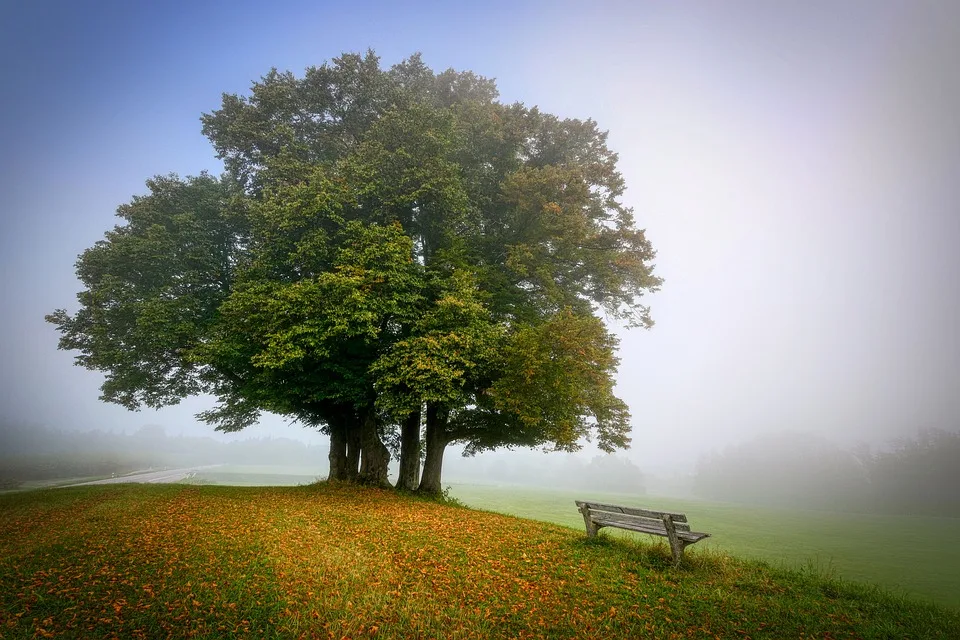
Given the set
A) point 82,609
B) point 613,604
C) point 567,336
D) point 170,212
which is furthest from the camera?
point 170,212

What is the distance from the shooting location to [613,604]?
666 centimetres

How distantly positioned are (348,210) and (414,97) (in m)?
8.97

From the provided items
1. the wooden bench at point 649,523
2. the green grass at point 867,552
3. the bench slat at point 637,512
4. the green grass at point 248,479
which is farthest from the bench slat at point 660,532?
the green grass at point 248,479

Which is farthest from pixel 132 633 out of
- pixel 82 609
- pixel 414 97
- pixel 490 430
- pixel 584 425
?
pixel 414 97

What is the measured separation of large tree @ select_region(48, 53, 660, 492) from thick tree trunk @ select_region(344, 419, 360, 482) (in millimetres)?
109

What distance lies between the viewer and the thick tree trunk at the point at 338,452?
64.0 feet

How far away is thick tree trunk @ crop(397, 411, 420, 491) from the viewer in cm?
1809

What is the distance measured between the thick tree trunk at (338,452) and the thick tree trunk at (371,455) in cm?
129

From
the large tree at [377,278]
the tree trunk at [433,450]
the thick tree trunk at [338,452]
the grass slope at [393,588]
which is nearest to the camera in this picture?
the grass slope at [393,588]

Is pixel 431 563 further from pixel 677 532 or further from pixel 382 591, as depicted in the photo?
pixel 677 532

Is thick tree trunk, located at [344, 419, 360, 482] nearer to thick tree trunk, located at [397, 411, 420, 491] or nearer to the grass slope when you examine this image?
thick tree trunk, located at [397, 411, 420, 491]

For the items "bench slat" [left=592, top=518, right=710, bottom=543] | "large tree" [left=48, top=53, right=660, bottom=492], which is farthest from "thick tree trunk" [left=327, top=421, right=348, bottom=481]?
"bench slat" [left=592, top=518, right=710, bottom=543]

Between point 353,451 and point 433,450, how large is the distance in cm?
442

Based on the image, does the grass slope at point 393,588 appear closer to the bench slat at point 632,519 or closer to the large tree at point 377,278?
the bench slat at point 632,519
